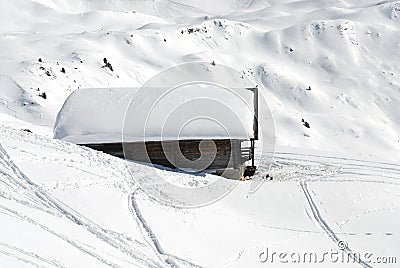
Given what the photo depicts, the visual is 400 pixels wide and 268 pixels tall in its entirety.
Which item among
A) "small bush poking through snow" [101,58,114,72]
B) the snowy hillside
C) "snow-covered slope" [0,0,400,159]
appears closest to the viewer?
the snowy hillside

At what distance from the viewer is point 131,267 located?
42.9 feet

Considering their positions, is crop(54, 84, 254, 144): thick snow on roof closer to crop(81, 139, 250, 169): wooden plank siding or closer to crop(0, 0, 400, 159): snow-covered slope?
crop(81, 139, 250, 169): wooden plank siding

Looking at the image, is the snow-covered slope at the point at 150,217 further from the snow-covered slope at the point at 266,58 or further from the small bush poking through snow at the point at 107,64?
the small bush poking through snow at the point at 107,64

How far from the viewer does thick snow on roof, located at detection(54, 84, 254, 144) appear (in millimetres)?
22406

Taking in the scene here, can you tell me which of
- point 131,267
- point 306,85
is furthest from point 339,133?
point 131,267

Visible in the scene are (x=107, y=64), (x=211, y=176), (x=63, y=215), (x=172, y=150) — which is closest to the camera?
(x=63, y=215)

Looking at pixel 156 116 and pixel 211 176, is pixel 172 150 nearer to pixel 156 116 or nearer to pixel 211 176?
pixel 156 116

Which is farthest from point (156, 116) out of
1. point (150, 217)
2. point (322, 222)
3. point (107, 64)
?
point (107, 64)

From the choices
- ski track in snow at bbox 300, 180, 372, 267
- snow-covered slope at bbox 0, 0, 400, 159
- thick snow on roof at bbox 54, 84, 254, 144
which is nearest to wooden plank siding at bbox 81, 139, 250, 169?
thick snow on roof at bbox 54, 84, 254, 144

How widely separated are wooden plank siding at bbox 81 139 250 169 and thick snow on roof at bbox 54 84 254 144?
56 cm

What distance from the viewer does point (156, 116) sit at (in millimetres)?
22828

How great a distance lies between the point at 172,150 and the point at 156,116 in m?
1.58

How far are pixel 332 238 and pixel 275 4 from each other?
55.2 m

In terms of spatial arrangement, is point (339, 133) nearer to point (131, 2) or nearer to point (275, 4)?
point (275, 4)
